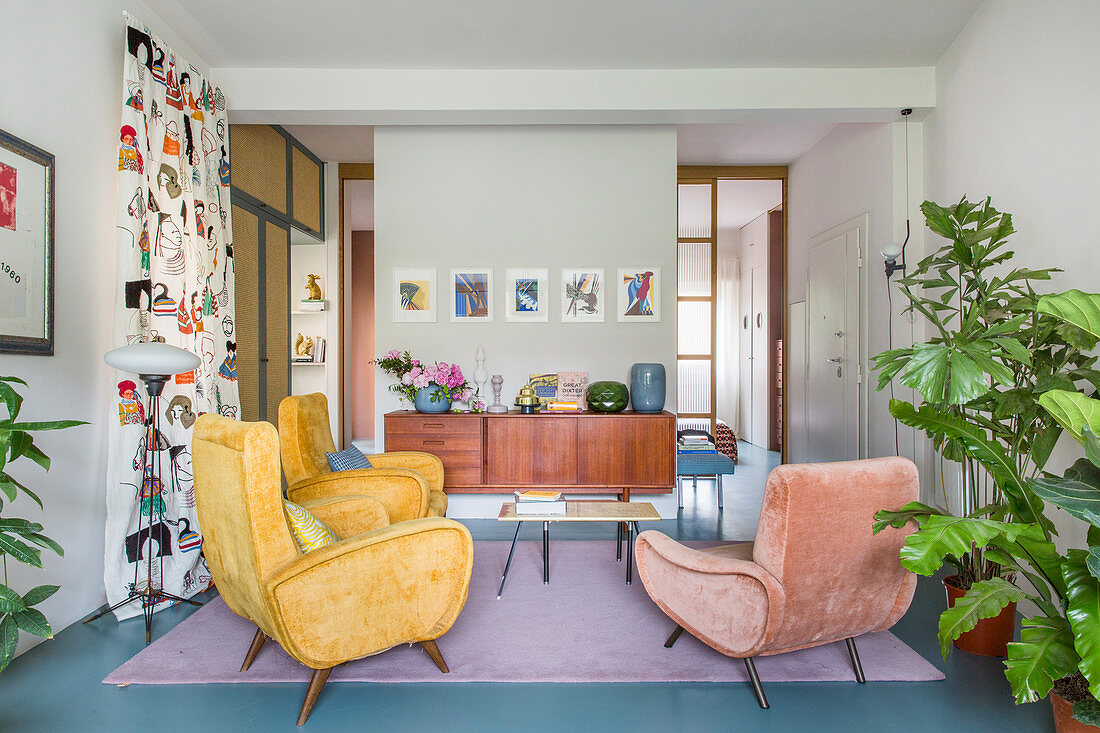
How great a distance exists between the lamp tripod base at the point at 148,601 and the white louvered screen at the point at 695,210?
18.1ft

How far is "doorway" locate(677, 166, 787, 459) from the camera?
6246mm

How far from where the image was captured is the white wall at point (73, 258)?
238cm

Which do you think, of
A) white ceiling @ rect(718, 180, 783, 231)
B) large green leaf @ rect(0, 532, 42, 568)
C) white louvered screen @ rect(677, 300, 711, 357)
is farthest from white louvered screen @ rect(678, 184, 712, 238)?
large green leaf @ rect(0, 532, 42, 568)

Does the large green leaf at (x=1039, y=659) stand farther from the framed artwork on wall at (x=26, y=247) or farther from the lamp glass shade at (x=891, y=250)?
the framed artwork on wall at (x=26, y=247)

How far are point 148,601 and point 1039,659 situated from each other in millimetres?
3322

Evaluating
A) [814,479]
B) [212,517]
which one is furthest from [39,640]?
[814,479]

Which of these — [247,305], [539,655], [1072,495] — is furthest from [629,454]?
[247,305]

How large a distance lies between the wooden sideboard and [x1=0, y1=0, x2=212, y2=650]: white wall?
1.84 metres

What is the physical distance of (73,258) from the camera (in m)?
2.65

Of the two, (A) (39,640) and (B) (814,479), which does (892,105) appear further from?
(A) (39,640)

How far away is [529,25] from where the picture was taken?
11.1ft

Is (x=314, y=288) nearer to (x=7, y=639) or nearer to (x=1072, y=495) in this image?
(x=7, y=639)

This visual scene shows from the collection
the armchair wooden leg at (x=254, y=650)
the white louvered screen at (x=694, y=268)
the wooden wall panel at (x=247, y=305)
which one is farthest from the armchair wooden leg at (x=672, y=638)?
the white louvered screen at (x=694, y=268)

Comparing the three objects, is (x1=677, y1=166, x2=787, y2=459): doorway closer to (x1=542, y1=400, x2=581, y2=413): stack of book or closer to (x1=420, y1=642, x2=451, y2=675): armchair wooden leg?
(x1=542, y1=400, x2=581, y2=413): stack of book
